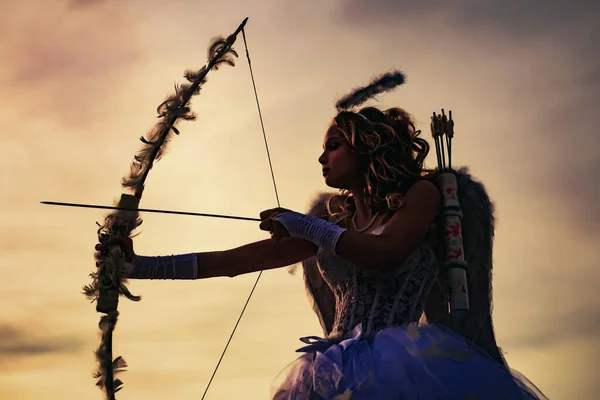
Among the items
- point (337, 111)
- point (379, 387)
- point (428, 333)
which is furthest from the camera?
point (337, 111)

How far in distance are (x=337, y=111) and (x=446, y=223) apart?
1016 mm

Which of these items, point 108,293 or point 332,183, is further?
point 332,183

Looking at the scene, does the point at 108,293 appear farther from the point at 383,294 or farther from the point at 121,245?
the point at 383,294

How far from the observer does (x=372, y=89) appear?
540cm

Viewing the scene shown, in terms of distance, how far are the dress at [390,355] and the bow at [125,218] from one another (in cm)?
79

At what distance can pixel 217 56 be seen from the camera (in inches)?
198

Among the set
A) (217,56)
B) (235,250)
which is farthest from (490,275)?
(217,56)

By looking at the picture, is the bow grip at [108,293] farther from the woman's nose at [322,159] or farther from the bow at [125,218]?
the woman's nose at [322,159]

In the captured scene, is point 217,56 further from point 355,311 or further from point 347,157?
point 355,311

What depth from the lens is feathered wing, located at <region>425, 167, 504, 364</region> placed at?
189 inches

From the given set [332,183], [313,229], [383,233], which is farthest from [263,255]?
[383,233]

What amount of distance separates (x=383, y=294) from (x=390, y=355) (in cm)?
58

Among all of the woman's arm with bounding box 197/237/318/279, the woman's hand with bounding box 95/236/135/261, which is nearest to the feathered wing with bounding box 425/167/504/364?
the woman's arm with bounding box 197/237/318/279

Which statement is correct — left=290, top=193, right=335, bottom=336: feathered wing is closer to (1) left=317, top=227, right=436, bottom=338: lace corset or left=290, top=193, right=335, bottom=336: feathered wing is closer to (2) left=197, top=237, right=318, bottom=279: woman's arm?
(2) left=197, top=237, right=318, bottom=279: woman's arm
